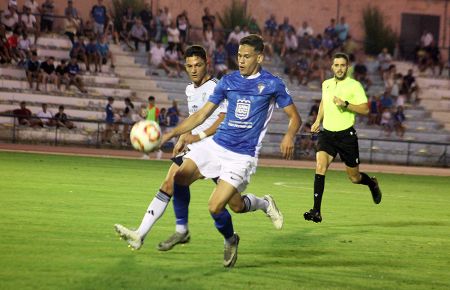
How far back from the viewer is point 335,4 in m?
45.6

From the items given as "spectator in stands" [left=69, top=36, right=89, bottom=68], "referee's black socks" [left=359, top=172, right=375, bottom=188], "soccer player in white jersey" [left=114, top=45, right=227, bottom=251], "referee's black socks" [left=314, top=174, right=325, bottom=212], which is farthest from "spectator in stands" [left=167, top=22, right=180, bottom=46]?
"soccer player in white jersey" [left=114, top=45, right=227, bottom=251]

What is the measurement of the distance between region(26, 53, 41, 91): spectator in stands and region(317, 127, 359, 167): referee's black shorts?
69.3 ft

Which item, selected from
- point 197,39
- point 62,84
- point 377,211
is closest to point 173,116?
point 62,84

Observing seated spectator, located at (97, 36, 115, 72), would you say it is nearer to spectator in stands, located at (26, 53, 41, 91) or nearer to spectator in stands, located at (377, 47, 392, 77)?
spectator in stands, located at (26, 53, 41, 91)

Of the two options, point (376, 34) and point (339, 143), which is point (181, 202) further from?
point (376, 34)

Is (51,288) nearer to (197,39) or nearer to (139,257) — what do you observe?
(139,257)

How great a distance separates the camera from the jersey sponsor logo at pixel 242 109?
10.2 m

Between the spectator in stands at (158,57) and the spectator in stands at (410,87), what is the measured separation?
1019cm

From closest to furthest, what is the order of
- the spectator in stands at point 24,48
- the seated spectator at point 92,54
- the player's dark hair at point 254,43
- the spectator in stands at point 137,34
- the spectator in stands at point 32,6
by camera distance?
the player's dark hair at point 254,43 → the spectator in stands at point 24,48 → the seated spectator at point 92,54 → the spectator in stands at point 32,6 → the spectator in stands at point 137,34

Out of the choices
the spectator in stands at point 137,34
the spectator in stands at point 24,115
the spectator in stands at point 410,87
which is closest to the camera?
the spectator in stands at point 24,115

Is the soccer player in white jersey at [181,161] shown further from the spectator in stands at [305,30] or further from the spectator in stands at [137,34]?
the spectator in stands at [305,30]

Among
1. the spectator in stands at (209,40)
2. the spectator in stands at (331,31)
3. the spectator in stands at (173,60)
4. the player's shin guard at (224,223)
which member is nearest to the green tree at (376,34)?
the spectator in stands at (331,31)

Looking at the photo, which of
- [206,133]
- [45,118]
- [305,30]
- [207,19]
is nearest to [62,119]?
[45,118]

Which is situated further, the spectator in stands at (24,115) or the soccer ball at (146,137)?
the spectator in stands at (24,115)
